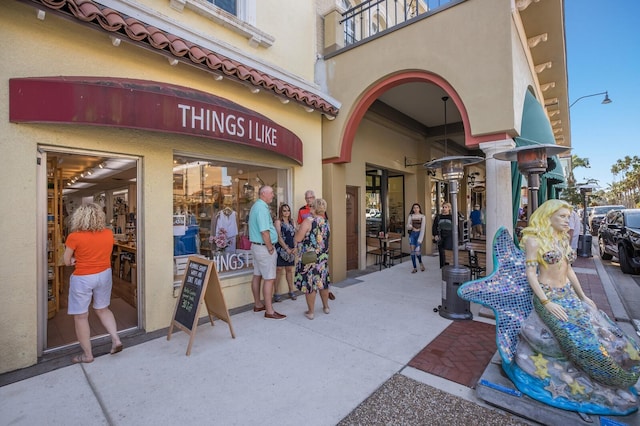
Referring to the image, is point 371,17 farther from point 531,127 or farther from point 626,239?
point 626,239

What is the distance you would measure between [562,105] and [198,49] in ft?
43.1

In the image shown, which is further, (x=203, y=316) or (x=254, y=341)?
(x=203, y=316)

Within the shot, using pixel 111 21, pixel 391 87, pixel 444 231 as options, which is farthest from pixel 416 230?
pixel 111 21

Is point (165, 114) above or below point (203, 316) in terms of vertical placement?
above

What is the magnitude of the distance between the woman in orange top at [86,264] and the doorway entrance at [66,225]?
39cm

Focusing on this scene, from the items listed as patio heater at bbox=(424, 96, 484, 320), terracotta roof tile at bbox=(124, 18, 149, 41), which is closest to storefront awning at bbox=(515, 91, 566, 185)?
patio heater at bbox=(424, 96, 484, 320)

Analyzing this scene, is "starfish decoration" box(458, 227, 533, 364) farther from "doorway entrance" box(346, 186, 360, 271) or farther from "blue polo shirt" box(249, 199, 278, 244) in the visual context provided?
"doorway entrance" box(346, 186, 360, 271)

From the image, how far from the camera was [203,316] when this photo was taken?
188 inches

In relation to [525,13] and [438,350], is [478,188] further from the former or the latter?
[438,350]

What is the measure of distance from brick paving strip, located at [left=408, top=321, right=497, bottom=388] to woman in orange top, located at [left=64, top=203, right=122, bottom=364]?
3597 mm

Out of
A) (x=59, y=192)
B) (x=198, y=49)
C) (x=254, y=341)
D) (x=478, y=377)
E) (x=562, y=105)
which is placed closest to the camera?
(x=478, y=377)

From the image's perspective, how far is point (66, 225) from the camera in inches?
252

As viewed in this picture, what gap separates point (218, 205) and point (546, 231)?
5.02 metres

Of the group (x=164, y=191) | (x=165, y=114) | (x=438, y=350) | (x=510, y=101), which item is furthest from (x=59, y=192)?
(x=510, y=101)
